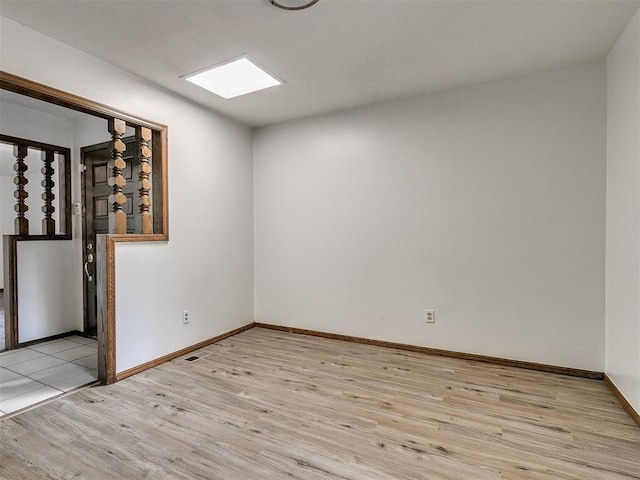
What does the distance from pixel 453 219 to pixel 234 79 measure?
2.32 metres

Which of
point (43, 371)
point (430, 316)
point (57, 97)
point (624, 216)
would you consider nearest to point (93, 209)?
point (43, 371)

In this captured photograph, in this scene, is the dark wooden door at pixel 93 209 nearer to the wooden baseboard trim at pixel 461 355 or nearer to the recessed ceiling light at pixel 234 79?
the recessed ceiling light at pixel 234 79

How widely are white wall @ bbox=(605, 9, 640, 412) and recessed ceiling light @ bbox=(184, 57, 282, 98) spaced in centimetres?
246

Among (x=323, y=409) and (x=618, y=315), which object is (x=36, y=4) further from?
(x=618, y=315)

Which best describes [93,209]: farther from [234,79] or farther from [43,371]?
[234,79]

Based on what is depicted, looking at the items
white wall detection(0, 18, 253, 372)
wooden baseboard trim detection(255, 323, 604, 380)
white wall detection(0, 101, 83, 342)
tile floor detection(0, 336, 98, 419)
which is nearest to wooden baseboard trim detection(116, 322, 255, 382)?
white wall detection(0, 18, 253, 372)

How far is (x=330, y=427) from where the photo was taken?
2.03m

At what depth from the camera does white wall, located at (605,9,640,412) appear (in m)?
2.03

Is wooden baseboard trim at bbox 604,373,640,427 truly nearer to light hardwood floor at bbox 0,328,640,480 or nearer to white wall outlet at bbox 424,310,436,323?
light hardwood floor at bbox 0,328,640,480

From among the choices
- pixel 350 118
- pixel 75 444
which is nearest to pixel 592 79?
pixel 350 118

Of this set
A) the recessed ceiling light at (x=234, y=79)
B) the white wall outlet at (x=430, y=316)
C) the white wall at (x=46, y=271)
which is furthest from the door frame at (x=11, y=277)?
the white wall outlet at (x=430, y=316)

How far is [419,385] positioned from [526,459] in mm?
892

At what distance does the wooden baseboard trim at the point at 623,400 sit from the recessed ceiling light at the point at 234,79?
340 centimetres

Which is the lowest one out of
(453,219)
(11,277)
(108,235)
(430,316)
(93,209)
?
(430,316)
